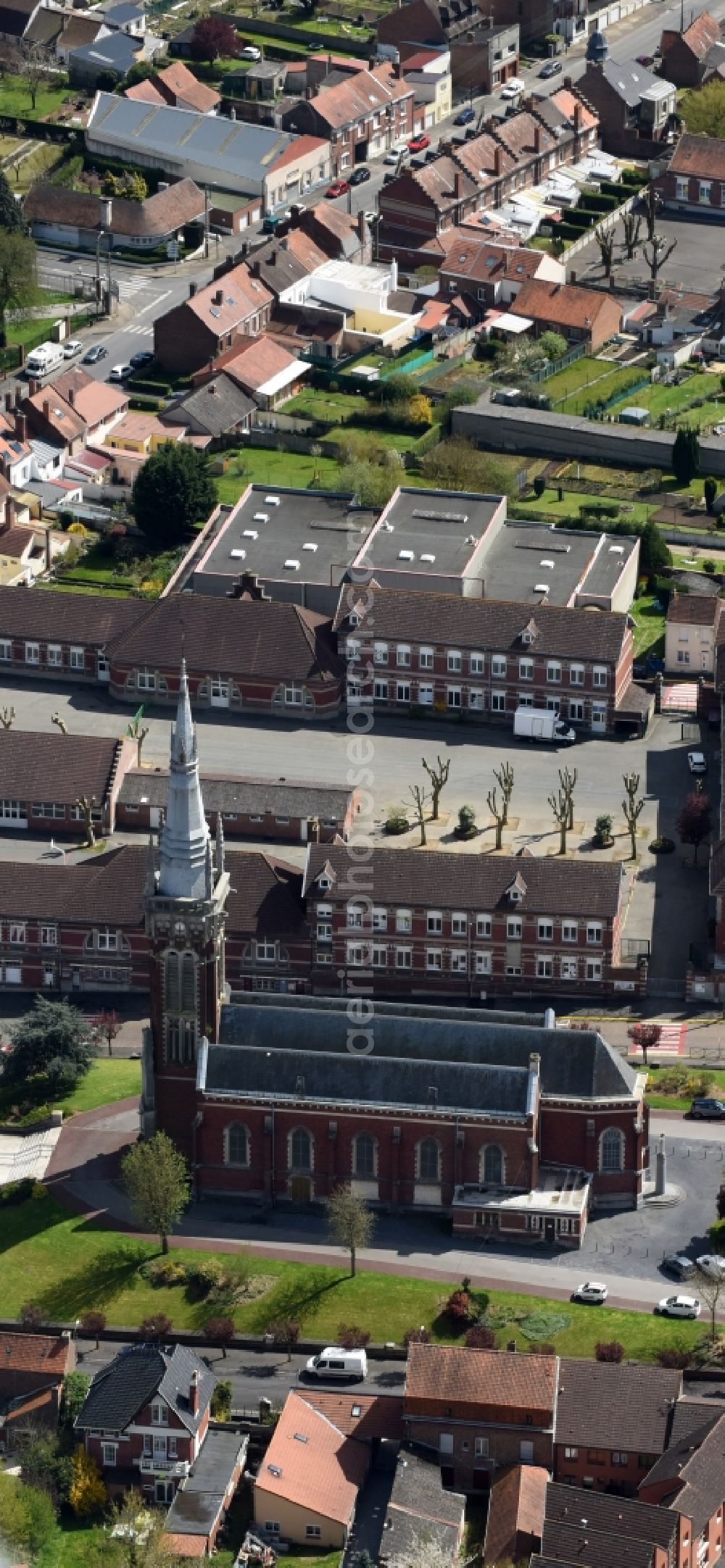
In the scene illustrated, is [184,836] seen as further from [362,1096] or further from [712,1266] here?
[712,1266]

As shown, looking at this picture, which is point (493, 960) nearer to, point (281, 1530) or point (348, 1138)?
point (348, 1138)

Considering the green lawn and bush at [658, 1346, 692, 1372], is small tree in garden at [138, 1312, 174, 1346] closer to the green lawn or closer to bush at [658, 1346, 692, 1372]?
the green lawn

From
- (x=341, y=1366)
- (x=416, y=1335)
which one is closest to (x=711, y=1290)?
(x=416, y=1335)

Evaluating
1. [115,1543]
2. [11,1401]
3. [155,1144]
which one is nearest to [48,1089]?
[155,1144]

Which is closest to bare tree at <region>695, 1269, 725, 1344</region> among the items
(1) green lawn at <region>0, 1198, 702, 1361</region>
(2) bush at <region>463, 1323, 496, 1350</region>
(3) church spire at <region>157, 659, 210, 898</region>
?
(1) green lawn at <region>0, 1198, 702, 1361</region>

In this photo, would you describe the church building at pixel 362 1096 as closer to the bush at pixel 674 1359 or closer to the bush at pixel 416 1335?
the bush at pixel 416 1335

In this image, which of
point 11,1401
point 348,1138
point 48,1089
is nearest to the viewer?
point 11,1401
